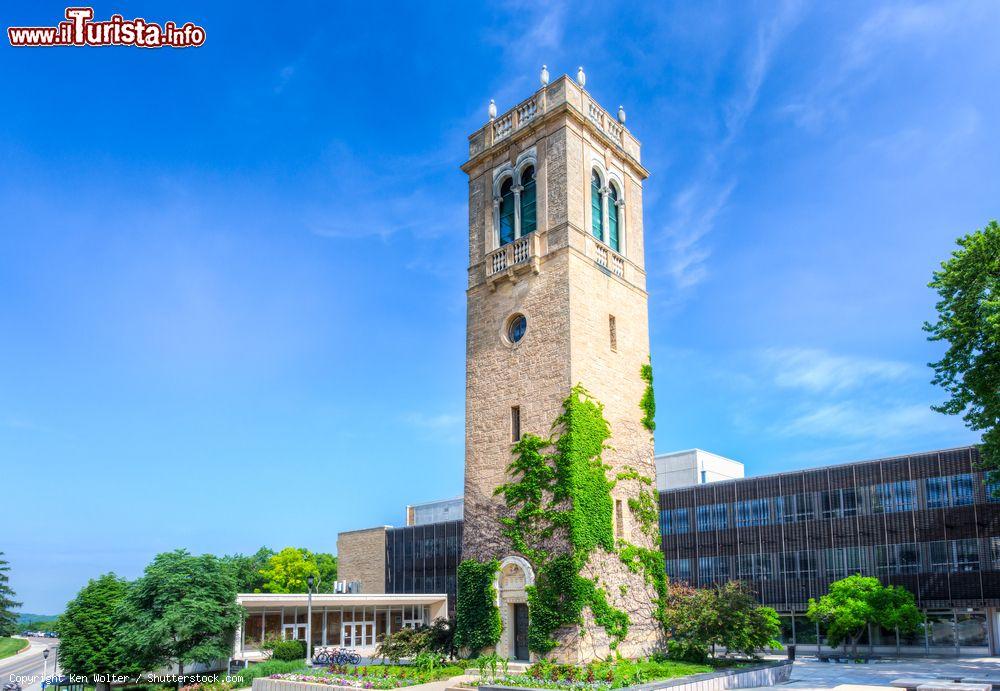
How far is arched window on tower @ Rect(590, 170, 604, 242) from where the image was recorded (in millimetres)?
30036

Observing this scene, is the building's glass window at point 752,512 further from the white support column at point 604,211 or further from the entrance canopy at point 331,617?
the white support column at point 604,211

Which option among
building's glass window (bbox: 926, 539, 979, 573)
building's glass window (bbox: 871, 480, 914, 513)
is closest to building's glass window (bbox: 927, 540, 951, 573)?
building's glass window (bbox: 926, 539, 979, 573)

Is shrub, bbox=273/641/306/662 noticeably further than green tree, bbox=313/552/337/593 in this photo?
No

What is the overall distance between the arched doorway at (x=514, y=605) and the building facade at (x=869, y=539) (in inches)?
917

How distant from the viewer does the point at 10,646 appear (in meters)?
70.3

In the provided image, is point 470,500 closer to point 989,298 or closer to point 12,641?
point 989,298

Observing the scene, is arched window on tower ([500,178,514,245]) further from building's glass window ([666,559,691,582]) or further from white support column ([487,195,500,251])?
building's glass window ([666,559,691,582])

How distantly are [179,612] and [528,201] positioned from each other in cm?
1998

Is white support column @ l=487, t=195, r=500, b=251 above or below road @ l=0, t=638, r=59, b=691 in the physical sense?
above

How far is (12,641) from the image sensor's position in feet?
242

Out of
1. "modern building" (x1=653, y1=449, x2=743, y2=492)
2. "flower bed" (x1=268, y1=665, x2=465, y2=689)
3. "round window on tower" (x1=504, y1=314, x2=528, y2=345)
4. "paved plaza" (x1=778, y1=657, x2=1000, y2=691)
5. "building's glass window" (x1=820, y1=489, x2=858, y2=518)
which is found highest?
"round window on tower" (x1=504, y1=314, x2=528, y2=345)

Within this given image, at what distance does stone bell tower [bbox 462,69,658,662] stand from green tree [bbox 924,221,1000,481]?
10.1 meters

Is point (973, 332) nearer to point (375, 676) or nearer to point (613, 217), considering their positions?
point (613, 217)

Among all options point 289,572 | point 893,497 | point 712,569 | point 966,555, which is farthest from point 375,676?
point 289,572
